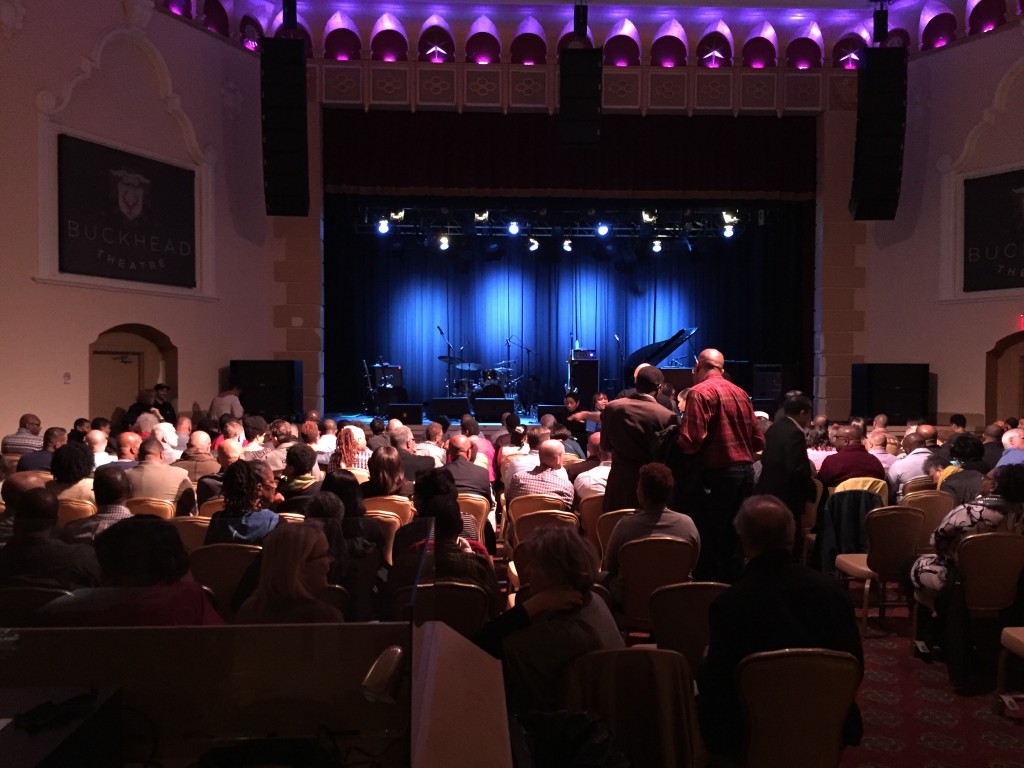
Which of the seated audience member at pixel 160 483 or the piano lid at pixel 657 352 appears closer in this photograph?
the seated audience member at pixel 160 483

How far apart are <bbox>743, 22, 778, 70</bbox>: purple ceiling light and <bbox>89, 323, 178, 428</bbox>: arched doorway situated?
30.0 feet

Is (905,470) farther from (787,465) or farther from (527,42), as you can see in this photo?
(527,42)

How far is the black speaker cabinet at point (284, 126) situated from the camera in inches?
421

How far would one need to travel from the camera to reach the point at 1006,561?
3.84 m

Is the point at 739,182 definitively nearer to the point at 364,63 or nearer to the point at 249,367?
the point at 364,63

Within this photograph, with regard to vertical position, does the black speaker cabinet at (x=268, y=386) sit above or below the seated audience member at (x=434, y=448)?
above

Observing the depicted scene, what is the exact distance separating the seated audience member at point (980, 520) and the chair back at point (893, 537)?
A: 1.48ft

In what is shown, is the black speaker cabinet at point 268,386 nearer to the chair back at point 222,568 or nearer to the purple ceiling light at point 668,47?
the purple ceiling light at point 668,47

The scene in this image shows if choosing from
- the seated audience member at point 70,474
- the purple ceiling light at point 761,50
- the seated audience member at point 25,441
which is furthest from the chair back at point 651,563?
Answer: the purple ceiling light at point 761,50

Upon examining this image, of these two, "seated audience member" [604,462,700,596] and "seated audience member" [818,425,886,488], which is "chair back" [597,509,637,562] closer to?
"seated audience member" [604,462,700,596]

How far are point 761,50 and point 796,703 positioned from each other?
12177 millimetres

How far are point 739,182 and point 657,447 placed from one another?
332 inches

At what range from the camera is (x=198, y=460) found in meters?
5.80

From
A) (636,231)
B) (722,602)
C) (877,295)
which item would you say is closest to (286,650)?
(722,602)
